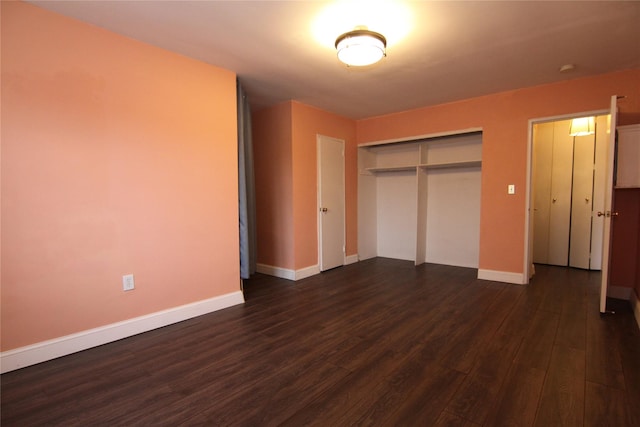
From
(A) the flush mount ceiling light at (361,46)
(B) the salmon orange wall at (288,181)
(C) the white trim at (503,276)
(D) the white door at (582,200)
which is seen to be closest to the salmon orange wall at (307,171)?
(B) the salmon orange wall at (288,181)

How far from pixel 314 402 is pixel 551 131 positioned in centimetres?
525

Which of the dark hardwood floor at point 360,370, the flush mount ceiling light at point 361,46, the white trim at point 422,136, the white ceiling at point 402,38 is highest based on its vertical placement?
the white ceiling at point 402,38

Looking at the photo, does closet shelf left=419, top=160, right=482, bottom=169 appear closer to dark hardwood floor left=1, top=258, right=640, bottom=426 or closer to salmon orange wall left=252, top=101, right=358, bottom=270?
salmon orange wall left=252, top=101, right=358, bottom=270

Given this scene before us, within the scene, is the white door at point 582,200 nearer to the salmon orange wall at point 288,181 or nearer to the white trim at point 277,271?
the salmon orange wall at point 288,181

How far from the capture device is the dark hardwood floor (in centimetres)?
163

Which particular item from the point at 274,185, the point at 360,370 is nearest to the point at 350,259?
the point at 274,185

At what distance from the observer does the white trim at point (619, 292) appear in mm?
3286

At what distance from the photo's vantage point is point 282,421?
158 centimetres

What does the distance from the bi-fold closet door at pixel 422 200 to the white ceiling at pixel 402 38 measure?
133cm

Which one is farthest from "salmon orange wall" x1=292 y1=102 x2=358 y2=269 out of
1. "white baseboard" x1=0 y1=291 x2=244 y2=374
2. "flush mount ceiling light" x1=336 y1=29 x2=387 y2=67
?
"flush mount ceiling light" x1=336 y1=29 x2=387 y2=67

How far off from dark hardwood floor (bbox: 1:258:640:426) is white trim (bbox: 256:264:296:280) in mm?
977

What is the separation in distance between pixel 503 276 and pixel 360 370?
Answer: 114 inches

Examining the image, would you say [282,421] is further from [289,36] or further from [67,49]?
[67,49]

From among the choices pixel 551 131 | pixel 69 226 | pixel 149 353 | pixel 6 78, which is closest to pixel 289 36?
pixel 6 78
